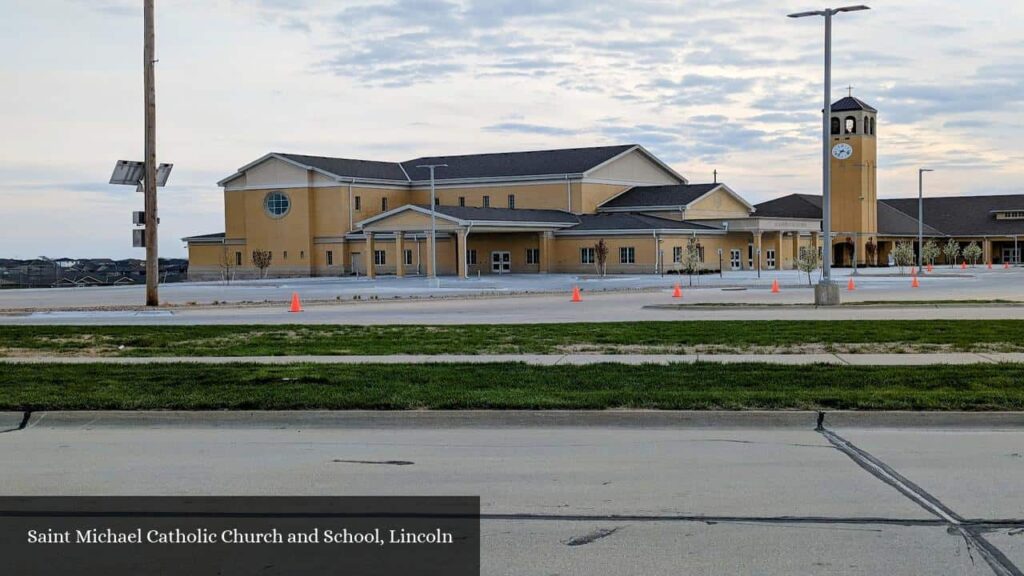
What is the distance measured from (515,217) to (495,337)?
180 feet

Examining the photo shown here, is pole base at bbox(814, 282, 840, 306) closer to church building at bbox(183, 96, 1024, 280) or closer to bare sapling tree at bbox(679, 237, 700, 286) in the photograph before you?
bare sapling tree at bbox(679, 237, 700, 286)

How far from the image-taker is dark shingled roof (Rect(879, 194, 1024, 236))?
10919 cm

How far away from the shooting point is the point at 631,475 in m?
9.39

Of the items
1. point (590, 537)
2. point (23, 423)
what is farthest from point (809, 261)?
point (590, 537)

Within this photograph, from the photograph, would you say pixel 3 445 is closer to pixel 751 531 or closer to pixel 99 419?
pixel 99 419

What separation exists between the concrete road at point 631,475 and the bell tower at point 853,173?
88.1 m

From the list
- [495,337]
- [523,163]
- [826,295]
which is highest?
[523,163]

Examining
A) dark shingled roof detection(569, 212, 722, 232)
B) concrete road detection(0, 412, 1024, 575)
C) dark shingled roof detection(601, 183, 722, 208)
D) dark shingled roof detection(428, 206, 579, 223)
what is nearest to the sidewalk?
concrete road detection(0, 412, 1024, 575)

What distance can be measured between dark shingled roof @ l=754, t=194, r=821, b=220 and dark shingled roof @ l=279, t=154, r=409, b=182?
30.6 metres

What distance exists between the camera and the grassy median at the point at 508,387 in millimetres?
12477

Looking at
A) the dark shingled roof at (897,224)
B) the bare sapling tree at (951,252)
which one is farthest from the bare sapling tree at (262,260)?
the bare sapling tree at (951,252)

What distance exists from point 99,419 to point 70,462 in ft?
7.31

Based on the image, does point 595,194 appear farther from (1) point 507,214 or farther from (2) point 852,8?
(2) point 852,8
